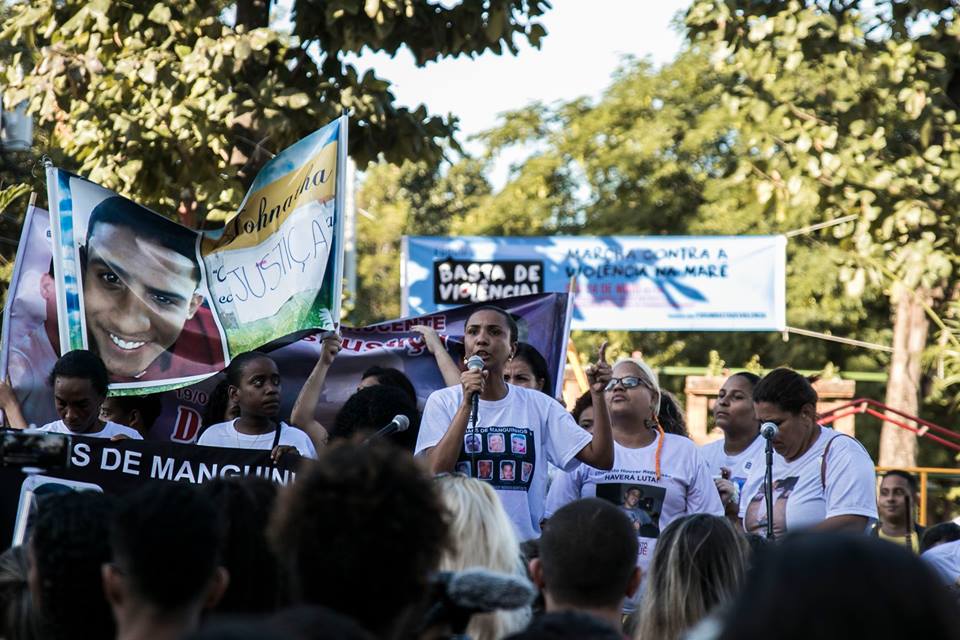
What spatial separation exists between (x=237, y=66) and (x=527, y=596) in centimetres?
677

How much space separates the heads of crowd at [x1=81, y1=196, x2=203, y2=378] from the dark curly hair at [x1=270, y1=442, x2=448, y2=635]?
451 cm

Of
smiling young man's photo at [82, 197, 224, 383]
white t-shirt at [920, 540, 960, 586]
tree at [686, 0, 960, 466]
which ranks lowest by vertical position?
white t-shirt at [920, 540, 960, 586]

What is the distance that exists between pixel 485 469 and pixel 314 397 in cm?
122

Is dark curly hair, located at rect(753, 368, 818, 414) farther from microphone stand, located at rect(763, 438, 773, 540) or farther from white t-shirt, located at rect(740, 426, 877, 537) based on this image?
microphone stand, located at rect(763, 438, 773, 540)

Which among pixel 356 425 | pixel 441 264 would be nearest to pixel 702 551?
pixel 356 425

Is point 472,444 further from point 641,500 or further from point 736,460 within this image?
point 736,460

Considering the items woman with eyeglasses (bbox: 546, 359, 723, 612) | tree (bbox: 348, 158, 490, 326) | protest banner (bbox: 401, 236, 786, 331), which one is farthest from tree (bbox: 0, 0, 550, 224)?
tree (bbox: 348, 158, 490, 326)

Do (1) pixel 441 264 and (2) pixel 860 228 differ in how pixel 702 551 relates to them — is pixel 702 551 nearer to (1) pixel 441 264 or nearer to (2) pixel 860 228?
(2) pixel 860 228

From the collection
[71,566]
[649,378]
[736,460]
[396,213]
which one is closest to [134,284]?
[649,378]

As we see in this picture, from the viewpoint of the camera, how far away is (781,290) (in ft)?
47.4

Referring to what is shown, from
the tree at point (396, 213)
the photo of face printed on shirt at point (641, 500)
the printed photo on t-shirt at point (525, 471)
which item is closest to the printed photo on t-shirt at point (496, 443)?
the printed photo on t-shirt at point (525, 471)

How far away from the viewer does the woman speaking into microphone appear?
5.93 metres

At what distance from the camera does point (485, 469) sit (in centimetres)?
595

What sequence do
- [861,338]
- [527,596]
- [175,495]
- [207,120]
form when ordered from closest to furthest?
[527,596], [175,495], [207,120], [861,338]
